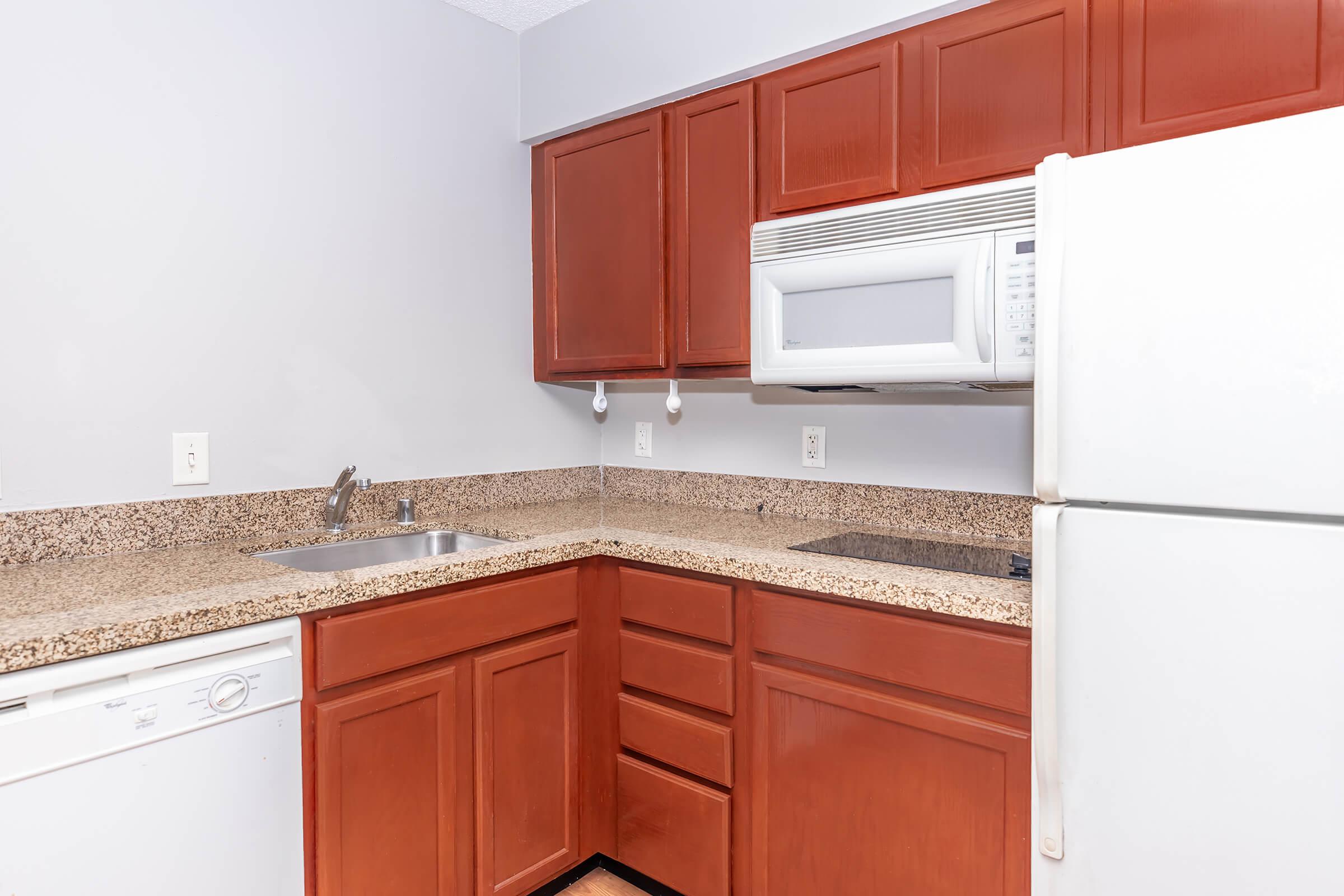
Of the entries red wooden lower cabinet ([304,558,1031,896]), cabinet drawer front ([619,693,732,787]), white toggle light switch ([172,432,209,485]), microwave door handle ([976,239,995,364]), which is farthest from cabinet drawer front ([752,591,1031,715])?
white toggle light switch ([172,432,209,485])

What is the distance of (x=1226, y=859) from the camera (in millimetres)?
1120

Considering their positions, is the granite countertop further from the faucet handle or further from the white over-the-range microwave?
the white over-the-range microwave

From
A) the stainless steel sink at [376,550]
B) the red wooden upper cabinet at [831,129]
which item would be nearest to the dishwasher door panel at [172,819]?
the stainless steel sink at [376,550]

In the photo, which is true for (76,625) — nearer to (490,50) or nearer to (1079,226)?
(1079,226)

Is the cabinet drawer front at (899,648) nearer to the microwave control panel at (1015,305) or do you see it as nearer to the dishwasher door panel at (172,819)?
the microwave control panel at (1015,305)

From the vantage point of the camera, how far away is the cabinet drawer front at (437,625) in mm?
1475

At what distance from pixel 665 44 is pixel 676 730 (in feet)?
5.79

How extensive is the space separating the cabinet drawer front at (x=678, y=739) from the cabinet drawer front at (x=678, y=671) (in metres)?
0.04

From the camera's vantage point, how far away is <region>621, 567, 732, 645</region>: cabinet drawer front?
5.64 ft

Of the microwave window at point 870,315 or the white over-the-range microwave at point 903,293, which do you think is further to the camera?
the microwave window at point 870,315

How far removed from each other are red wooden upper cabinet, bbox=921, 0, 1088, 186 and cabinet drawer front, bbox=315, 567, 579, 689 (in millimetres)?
1251

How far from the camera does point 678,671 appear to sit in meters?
1.80

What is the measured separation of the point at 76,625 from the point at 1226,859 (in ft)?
5.60

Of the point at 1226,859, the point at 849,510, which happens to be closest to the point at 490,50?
the point at 849,510
